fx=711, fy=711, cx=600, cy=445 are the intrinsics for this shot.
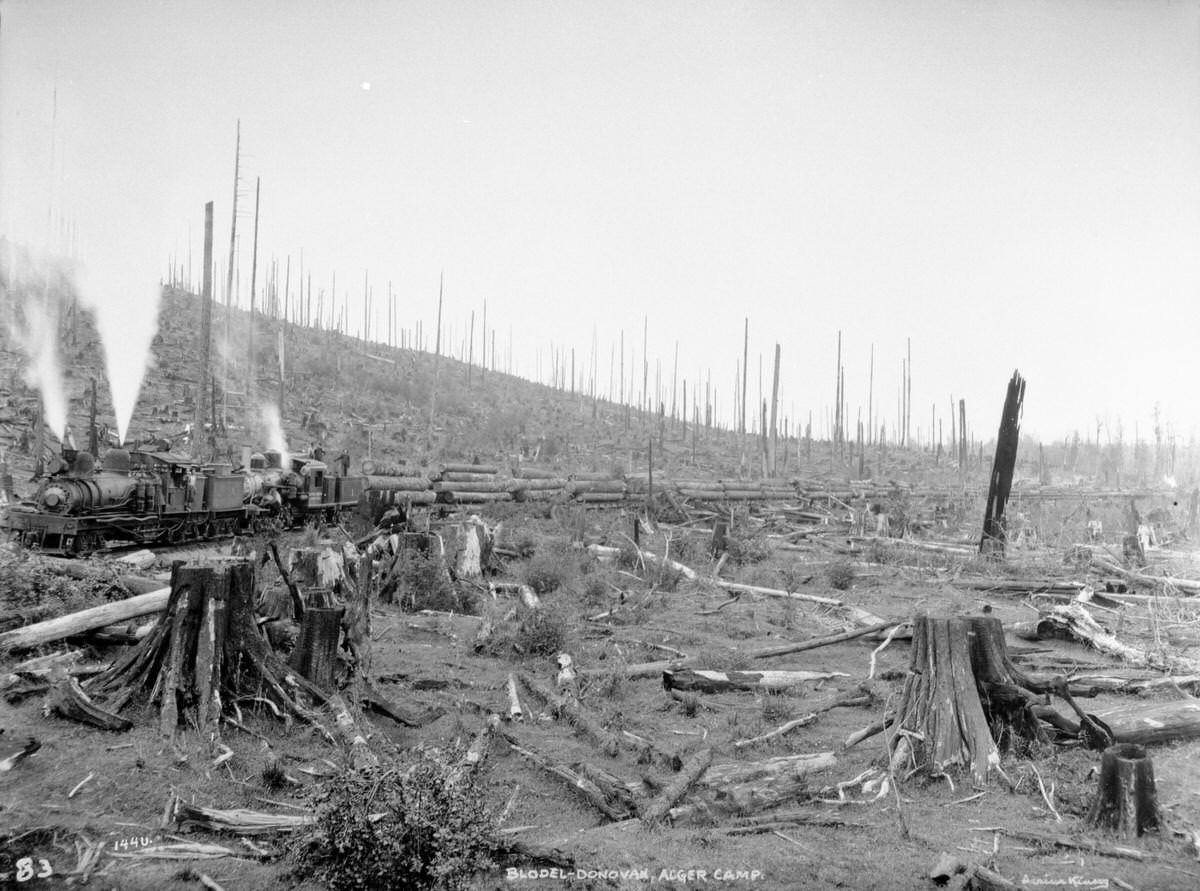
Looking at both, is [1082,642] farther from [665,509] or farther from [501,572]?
[665,509]

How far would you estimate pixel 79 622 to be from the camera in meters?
7.74

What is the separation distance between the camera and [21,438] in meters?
26.4

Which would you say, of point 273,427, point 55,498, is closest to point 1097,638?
point 55,498

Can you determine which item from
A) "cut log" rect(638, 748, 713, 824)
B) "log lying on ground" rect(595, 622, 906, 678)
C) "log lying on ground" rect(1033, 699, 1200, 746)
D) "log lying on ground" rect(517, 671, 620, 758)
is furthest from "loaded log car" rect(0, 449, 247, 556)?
"log lying on ground" rect(1033, 699, 1200, 746)

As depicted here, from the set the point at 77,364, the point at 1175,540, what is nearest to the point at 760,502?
the point at 1175,540

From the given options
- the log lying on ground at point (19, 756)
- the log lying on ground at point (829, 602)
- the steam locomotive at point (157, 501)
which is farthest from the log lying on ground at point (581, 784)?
the steam locomotive at point (157, 501)

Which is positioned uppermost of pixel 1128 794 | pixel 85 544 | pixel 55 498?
pixel 55 498

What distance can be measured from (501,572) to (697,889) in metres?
11.4

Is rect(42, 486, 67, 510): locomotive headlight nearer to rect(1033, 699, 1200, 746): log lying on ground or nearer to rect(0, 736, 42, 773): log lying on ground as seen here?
rect(0, 736, 42, 773): log lying on ground

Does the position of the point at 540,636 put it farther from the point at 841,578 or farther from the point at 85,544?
the point at 85,544

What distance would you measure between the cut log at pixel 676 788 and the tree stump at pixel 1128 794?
2.42 m

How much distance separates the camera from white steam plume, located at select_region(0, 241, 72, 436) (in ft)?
107

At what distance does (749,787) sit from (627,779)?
3.47 ft

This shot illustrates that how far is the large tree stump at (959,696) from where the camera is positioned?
16.8ft
